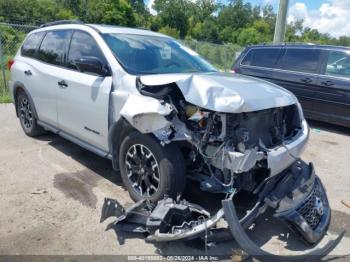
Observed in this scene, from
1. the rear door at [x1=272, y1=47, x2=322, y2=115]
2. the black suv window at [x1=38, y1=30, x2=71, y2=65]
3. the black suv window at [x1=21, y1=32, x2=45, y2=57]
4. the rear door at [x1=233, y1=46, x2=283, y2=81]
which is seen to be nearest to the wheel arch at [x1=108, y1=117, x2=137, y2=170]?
the black suv window at [x1=38, y1=30, x2=71, y2=65]

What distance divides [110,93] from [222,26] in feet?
250

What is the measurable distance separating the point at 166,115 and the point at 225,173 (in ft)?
2.45

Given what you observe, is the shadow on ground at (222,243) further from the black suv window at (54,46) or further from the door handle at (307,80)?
the door handle at (307,80)

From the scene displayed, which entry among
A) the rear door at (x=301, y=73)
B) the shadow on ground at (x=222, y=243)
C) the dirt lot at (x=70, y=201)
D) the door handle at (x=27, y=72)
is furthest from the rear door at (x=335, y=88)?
the door handle at (x=27, y=72)

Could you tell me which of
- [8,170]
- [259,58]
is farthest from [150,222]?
[259,58]

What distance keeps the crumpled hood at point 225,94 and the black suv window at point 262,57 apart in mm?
5188

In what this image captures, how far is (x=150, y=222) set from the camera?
3164 mm

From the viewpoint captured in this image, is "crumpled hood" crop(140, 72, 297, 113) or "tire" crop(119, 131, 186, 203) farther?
"tire" crop(119, 131, 186, 203)

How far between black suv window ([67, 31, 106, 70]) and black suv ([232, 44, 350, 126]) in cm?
510

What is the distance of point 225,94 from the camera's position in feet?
10.3

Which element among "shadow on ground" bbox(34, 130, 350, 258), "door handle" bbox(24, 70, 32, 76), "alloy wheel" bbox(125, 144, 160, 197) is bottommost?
"shadow on ground" bbox(34, 130, 350, 258)

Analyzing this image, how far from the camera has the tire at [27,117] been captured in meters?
5.95

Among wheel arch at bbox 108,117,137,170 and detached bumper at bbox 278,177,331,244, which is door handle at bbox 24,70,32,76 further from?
detached bumper at bbox 278,177,331,244

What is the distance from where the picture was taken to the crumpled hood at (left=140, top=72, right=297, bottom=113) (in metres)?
3.07
